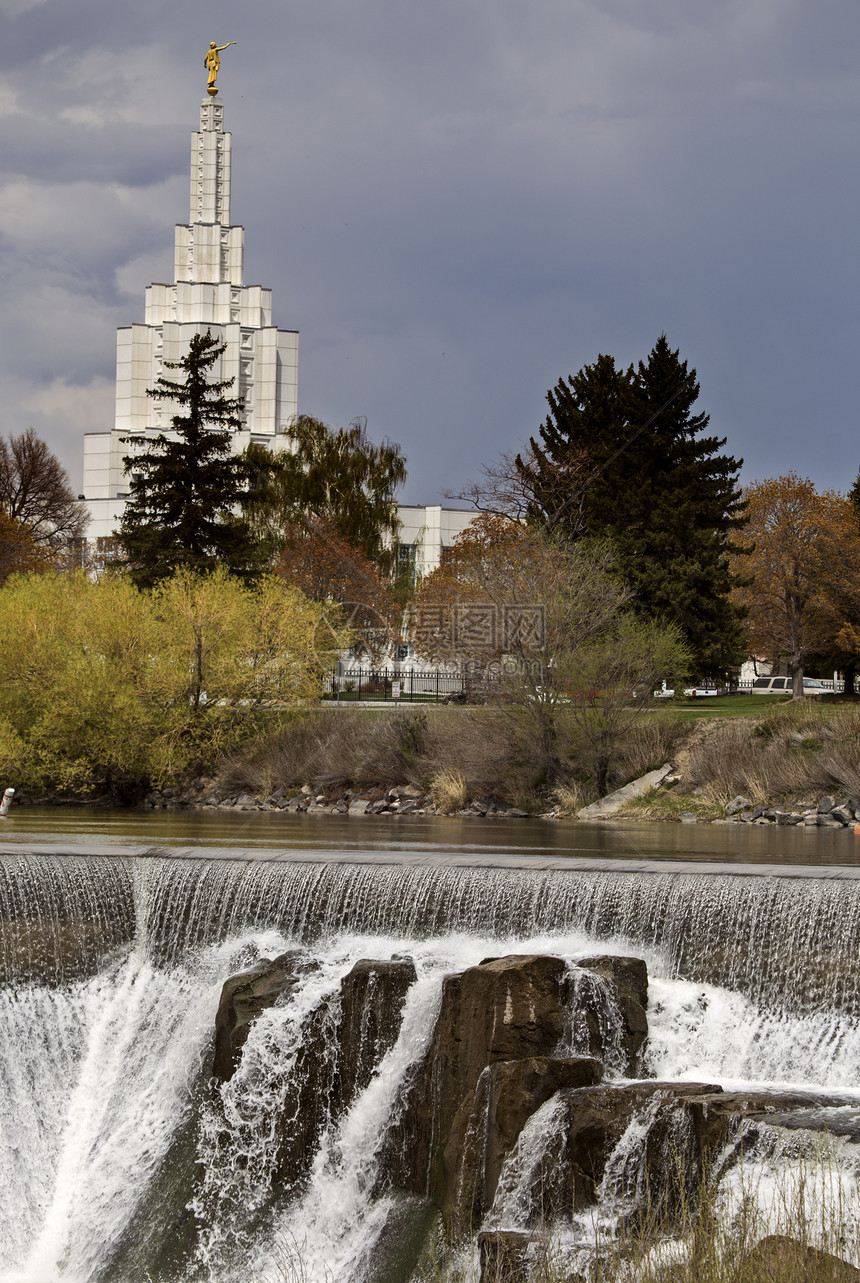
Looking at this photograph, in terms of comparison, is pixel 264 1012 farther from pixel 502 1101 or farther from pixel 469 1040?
pixel 502 1101

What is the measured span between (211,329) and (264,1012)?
84091 mm

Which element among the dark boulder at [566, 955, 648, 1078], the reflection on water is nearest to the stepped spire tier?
the reflection on water

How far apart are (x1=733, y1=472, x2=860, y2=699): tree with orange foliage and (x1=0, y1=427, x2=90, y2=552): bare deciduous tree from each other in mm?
35710

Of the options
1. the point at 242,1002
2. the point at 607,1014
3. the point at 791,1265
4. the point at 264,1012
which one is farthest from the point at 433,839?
the point at 791,1265

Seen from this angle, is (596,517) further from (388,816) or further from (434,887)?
(434,887)

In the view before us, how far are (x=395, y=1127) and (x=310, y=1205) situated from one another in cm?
91

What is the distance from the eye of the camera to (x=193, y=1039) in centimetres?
1178

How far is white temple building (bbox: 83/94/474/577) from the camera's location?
90000 mm

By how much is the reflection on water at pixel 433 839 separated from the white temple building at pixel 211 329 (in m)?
67.3

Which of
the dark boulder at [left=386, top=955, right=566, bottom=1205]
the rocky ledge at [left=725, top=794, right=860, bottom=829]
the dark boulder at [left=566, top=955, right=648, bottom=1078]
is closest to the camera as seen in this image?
the dark boulder at [left=386, top=955, right=566, bottom=1205]

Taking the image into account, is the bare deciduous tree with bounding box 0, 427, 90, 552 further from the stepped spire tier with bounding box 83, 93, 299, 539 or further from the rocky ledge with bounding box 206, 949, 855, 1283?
the rocky ledge with bounding box 206, 949, 855, 1283

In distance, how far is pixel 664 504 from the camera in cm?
3866

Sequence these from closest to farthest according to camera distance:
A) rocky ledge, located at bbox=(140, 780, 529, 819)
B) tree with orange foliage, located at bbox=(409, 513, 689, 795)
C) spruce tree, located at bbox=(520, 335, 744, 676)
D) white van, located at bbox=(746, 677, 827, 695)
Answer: tree with orange foliage, located at bbox=(409, 513, 689, 795)
rocky ledge, located at bbox=(140, 780, 529, 819)
spruce tree, located at bbox=(520, 335, 744, 676)
white van, located at bbox=(746, 677, 827, 695)

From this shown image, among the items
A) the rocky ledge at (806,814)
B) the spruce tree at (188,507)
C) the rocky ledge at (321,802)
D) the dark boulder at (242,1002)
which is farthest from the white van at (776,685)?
the dark boulder at (242,1002)
